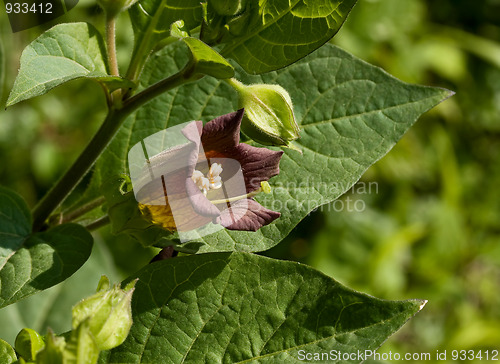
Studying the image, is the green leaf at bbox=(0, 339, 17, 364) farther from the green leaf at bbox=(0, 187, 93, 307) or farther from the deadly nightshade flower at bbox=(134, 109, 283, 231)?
the deadly nightshade flower at bbox=(134, 109, 283, 231)

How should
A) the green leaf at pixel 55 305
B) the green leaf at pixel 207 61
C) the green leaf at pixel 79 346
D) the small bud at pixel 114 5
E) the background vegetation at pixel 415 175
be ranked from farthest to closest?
the background vegetation at pixel 415 175 → the green leaf at pixel 55 305 → the small bud at pixel 114 5 → the green leaf at pixel 207 61 → the green leaf at pixel 79 346

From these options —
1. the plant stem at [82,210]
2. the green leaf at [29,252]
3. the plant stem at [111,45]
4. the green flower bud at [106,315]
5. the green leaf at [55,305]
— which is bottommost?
the green leaf at [55,305]

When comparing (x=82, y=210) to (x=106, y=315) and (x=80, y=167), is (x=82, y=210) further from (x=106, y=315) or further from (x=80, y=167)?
(x=106, y=315)

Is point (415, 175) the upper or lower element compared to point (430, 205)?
upper

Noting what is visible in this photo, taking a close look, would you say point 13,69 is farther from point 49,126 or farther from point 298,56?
point 298,56

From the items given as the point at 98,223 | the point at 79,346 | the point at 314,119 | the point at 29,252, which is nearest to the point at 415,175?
the point at 314,119

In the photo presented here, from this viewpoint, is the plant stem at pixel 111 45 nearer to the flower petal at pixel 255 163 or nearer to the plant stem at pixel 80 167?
the plant stem at pixel 80 167

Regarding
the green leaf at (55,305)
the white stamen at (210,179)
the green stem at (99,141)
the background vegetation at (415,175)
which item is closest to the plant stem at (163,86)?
the green stem at (99,141)

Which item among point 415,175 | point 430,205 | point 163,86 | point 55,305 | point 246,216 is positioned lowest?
point 430,205
